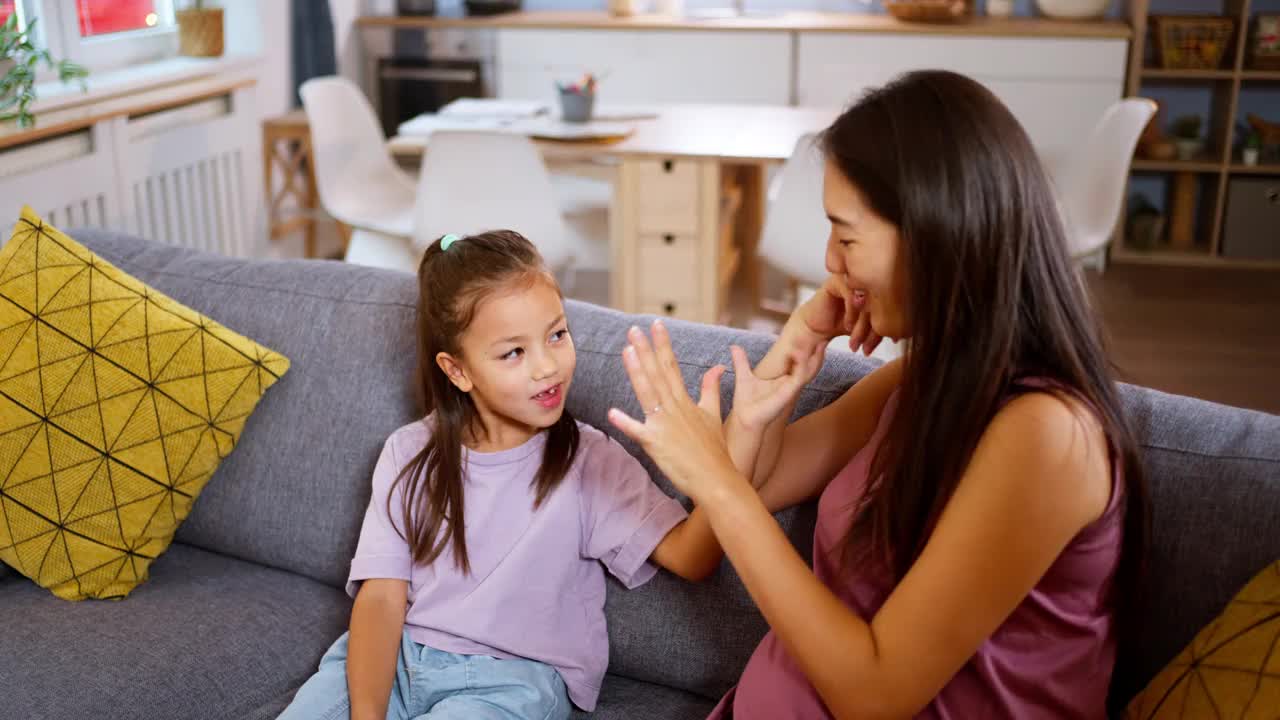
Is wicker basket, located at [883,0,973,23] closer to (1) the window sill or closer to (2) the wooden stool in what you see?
(2) the wooden stool

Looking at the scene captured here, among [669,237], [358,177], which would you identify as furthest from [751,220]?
[358,177]

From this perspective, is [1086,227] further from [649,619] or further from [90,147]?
[90,147]

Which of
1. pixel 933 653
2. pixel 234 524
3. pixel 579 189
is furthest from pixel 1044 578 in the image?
pixel 579 189

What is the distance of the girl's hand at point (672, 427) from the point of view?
1.15m

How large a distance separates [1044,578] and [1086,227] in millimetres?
2567

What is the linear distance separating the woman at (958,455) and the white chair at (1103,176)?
2304 millimetres

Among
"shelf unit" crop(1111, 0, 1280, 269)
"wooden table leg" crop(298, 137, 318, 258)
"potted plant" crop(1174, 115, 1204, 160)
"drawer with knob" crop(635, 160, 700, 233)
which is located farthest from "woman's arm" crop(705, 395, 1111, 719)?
"potted plant" crop(1174, 115, 1204, 160)

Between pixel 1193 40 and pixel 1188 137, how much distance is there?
382mm

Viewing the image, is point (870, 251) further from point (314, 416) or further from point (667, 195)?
Answer: point (667, 195)

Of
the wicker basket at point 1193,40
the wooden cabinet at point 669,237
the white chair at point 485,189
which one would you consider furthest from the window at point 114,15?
the wicker basket at point 1193,40

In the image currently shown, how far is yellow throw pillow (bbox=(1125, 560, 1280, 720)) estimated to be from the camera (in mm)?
1065

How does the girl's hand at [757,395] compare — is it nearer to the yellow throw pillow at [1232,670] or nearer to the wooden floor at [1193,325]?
the yellow throw pillow at [1232,670]

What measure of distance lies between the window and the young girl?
2.68 meters

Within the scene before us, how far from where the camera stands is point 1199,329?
441 cm
